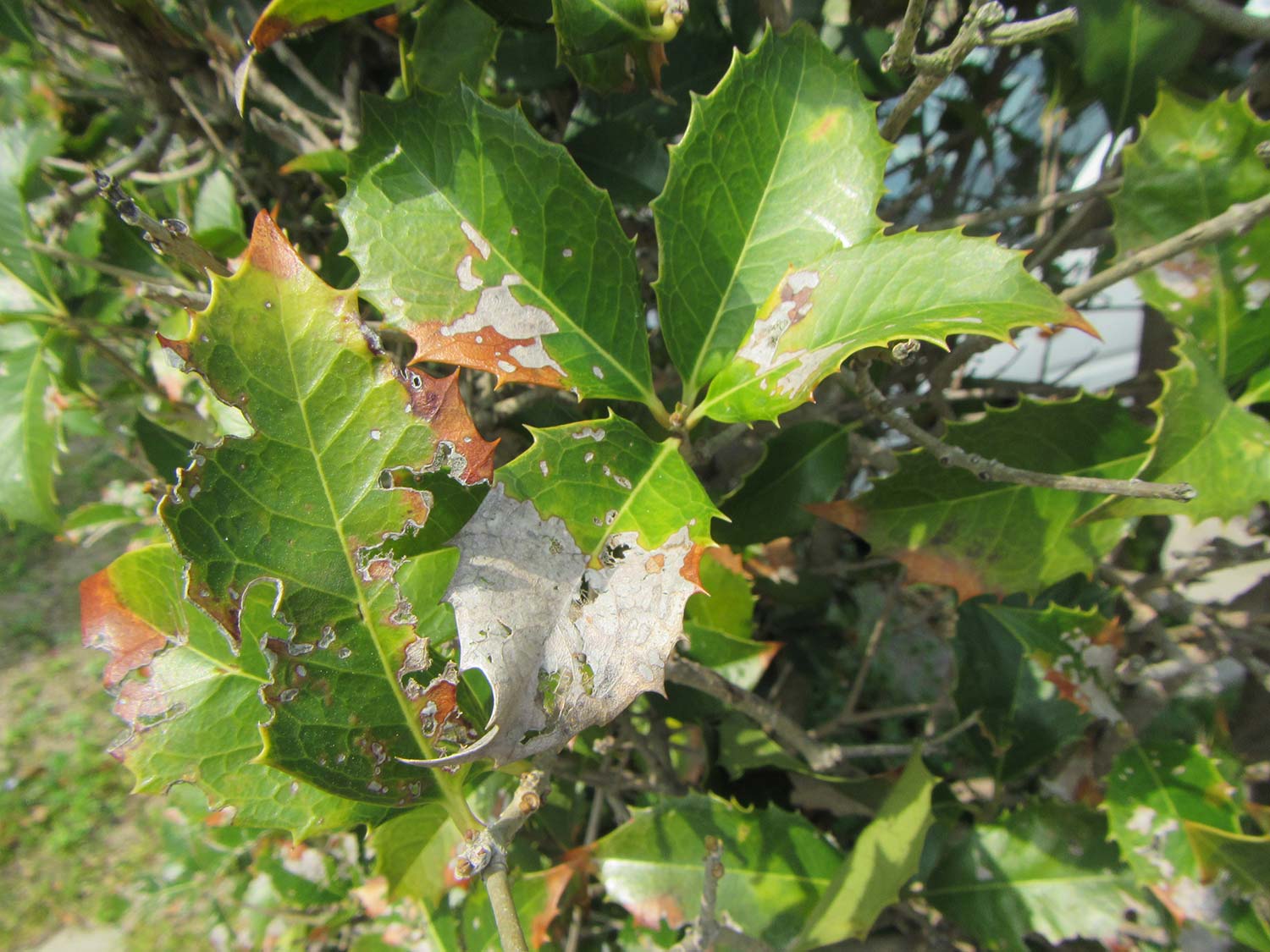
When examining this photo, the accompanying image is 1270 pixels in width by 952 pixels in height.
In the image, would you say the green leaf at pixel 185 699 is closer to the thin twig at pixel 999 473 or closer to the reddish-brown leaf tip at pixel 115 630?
the reddish-brown leaf tip at pixel 115 630

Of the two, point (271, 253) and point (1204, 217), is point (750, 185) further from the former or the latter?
point (1204, 217)

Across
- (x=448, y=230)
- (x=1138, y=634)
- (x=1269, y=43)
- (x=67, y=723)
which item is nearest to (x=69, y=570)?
(x=67, y=723)

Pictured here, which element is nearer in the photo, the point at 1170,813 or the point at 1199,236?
the point at 1199,236

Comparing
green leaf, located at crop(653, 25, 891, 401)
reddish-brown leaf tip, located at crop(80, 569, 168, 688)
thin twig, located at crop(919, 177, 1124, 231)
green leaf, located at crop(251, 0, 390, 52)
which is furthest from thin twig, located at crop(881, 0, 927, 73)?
reddish-brown leaf tip, located at crop(80, 569, 168, 688)

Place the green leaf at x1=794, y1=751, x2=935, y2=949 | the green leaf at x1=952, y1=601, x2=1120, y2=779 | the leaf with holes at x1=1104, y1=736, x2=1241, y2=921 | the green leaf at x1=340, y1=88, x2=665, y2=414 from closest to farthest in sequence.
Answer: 1. the green leaf at x1=340, y1=88, x2=665, y2=414
2. the green leaf at x1=794, y1=751, x2=935, y2=949
3. the leaf with holes at x1=1104, y1=736, x2=1241, y2=921
4. the green leaf at x1=952, y1=601, x2=1120, y2=779

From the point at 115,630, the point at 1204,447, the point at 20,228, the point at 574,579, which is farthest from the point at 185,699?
the point at 1204,447

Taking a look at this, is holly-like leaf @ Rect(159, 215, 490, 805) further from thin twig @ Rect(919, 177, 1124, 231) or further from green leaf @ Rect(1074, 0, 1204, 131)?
green leaf @ Rect(1074, 0, 1204, 131)
